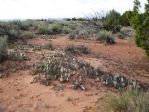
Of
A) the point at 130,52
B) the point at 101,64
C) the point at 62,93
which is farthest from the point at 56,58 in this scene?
the point at 130,52

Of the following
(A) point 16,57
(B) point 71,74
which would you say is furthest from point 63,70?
(A) point 16,57

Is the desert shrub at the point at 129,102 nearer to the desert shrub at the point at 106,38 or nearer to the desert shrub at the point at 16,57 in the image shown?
the desert shrub at the point at 16,57

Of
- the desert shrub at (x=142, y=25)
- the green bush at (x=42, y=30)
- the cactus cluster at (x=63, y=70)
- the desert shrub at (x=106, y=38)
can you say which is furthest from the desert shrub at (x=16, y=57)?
the green bush at (x=42, y=30)

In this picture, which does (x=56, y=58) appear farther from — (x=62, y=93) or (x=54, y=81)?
(x=62, y=93)

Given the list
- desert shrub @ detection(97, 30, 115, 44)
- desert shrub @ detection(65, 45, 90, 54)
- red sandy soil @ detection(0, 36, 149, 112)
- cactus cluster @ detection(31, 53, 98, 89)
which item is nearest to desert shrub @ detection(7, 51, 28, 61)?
red sandy soil @ detection(0, 36, 149, 112)

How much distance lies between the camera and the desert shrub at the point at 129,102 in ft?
22.9

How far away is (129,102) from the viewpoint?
723 cm

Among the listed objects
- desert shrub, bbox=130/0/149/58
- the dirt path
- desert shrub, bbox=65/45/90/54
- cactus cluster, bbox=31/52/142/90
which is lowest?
the dirt path

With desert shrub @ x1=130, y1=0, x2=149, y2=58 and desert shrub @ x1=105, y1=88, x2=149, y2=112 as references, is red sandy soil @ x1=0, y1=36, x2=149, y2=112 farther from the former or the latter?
desert shrub @ x1=130, y1=0, x2=149, y2=58

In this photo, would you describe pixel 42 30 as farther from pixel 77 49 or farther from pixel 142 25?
pixel 142 25

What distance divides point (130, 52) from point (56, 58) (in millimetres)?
6513

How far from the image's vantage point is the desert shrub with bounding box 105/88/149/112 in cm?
698

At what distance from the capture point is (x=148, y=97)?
7.26 meters

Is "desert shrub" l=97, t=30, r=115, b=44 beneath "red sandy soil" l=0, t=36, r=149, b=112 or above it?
above
